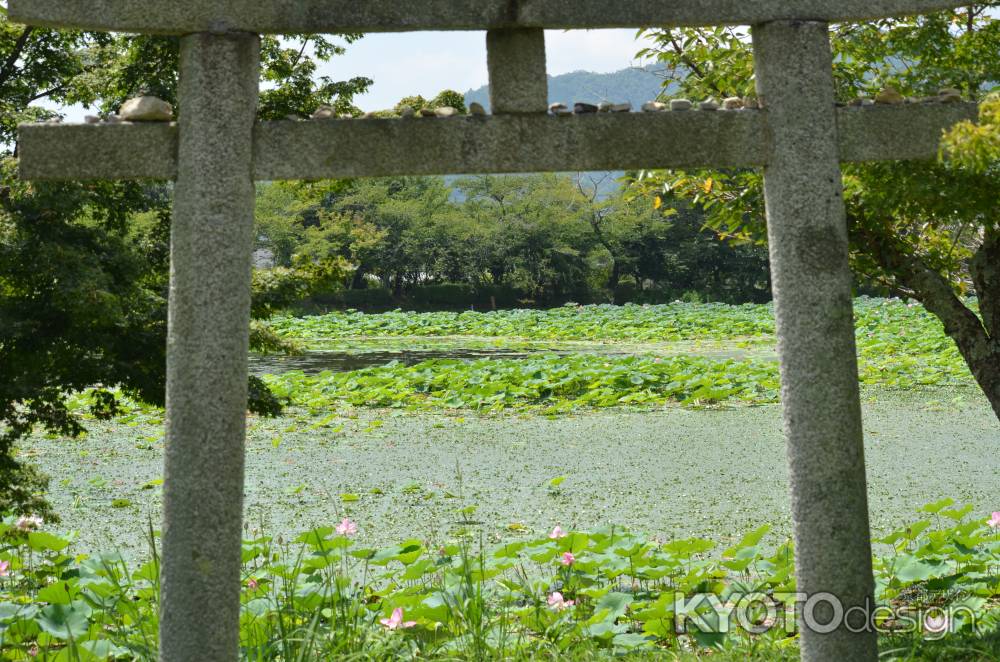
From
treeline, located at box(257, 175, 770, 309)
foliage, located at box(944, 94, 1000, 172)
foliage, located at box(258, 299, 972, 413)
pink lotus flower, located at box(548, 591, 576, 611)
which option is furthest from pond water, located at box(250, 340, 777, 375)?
treeline, located at box(257, 175, 770, 309)

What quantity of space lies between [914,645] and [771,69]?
2.00 meters

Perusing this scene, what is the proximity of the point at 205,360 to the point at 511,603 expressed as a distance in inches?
81.6

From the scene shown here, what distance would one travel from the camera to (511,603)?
4.13m

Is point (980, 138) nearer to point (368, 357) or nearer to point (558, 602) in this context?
point (558, 602)

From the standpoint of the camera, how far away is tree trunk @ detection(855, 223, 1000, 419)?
13.8 ft

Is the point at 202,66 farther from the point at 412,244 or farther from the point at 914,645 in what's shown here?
the point at 412,244

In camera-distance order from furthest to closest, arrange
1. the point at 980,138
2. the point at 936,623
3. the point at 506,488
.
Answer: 1. the point at 506,488
2. the point at 936,623
3. the point at 980,138

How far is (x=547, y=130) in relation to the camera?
2744 mm

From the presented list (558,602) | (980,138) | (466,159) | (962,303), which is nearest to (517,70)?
(466,159)

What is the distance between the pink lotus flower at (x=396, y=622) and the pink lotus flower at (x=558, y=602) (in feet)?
1.87

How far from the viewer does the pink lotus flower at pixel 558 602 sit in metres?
3.75

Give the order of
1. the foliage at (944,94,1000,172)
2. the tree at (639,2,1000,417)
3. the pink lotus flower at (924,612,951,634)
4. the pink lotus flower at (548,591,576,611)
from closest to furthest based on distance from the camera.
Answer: the foliage at (944,94,1000,172) < the pink lotus flower at (924,612,951,634) < the pink lotus flower at (548,591,576,611) < the tree at (639,2,1000,417)

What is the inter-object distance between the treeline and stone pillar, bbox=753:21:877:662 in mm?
26558

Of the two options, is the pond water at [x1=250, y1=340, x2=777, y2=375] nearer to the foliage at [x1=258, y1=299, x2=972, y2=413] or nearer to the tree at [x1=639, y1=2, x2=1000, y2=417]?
the foliage at [x1=258, y1=299, x2=972, y2=413]
